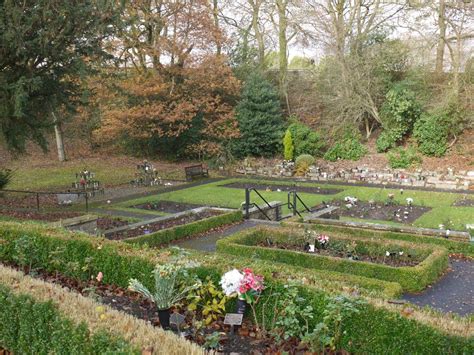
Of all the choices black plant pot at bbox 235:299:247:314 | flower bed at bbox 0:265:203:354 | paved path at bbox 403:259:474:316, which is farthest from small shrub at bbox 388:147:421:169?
flower bed at bbox 0:265:203:354

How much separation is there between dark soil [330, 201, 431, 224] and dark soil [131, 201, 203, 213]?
472 cm

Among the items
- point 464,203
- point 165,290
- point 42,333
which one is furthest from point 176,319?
point 464,203

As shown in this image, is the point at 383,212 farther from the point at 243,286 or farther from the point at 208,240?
the point at 243,286

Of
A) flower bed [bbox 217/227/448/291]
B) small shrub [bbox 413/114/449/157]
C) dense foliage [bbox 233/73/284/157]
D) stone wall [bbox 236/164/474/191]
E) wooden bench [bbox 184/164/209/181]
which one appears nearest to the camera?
flower bed [bbox 217/227/448/291]

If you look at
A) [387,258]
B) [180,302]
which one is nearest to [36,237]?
[180,302]

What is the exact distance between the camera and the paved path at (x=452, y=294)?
691cm

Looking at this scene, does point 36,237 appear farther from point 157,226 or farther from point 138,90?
point 138,90

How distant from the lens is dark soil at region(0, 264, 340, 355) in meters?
4.43

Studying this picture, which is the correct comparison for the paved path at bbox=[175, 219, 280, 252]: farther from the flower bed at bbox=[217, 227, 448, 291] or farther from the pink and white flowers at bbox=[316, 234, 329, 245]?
the pink and white flowers at bbox=[316, 234, 329, 245]

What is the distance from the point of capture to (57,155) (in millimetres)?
26328

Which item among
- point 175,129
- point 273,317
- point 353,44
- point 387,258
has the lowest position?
point 387,258

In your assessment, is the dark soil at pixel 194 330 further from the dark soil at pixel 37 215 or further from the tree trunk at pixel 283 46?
the tree trunk at pixel 283 46

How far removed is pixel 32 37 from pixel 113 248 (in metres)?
8.67

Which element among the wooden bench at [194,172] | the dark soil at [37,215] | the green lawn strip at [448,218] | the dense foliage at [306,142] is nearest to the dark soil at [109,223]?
the dark soil at [37,215]
